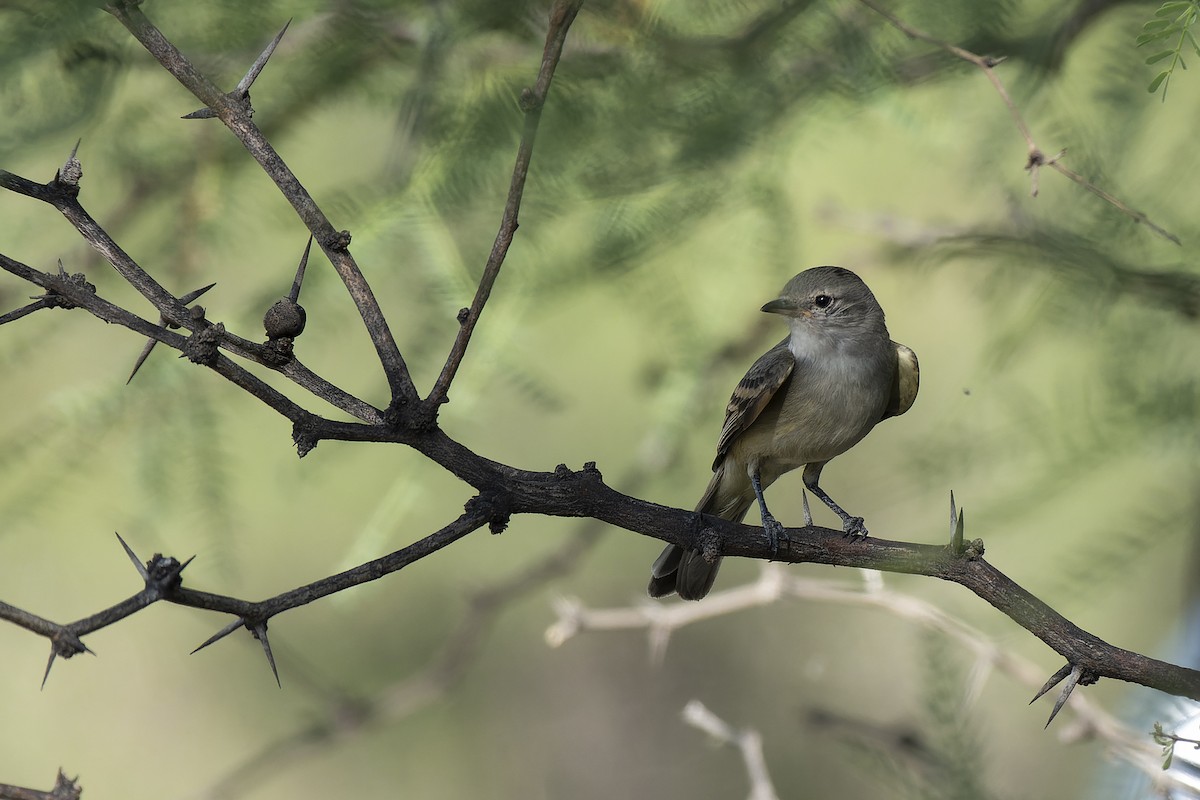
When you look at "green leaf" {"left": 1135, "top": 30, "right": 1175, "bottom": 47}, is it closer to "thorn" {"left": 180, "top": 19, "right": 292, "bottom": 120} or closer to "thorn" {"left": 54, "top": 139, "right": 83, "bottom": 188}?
"thorn" {"left": 180, "top": 19, "right": 292, "bottom": 120}

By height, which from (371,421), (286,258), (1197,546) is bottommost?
(371,421)

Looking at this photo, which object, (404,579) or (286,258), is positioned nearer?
(286,258)

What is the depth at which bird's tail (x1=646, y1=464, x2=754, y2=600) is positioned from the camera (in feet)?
12.4

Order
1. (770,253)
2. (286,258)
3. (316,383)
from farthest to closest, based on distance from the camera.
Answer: (286,258) < (770,253) < (316,383)

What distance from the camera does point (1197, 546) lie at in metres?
3.35

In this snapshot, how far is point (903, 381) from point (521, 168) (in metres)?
2.83

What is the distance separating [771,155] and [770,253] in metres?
0.44

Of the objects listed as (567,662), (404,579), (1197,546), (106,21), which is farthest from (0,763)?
(1197,546)

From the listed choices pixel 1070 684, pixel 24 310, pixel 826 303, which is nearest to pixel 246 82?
pixel 24 310

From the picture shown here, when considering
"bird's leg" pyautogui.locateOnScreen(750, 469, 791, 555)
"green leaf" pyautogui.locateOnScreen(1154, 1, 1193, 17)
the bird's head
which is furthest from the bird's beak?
"green leaf" pyautogui.locateOnScreen(1154, 1, 1193, 17)

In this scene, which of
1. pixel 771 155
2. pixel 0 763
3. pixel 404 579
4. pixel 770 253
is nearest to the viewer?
pixel 771 155

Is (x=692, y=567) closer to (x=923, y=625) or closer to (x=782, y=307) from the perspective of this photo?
(x=923, y=625)

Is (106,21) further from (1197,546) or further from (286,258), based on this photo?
(1197,546)

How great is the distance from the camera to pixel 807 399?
12.8ft
